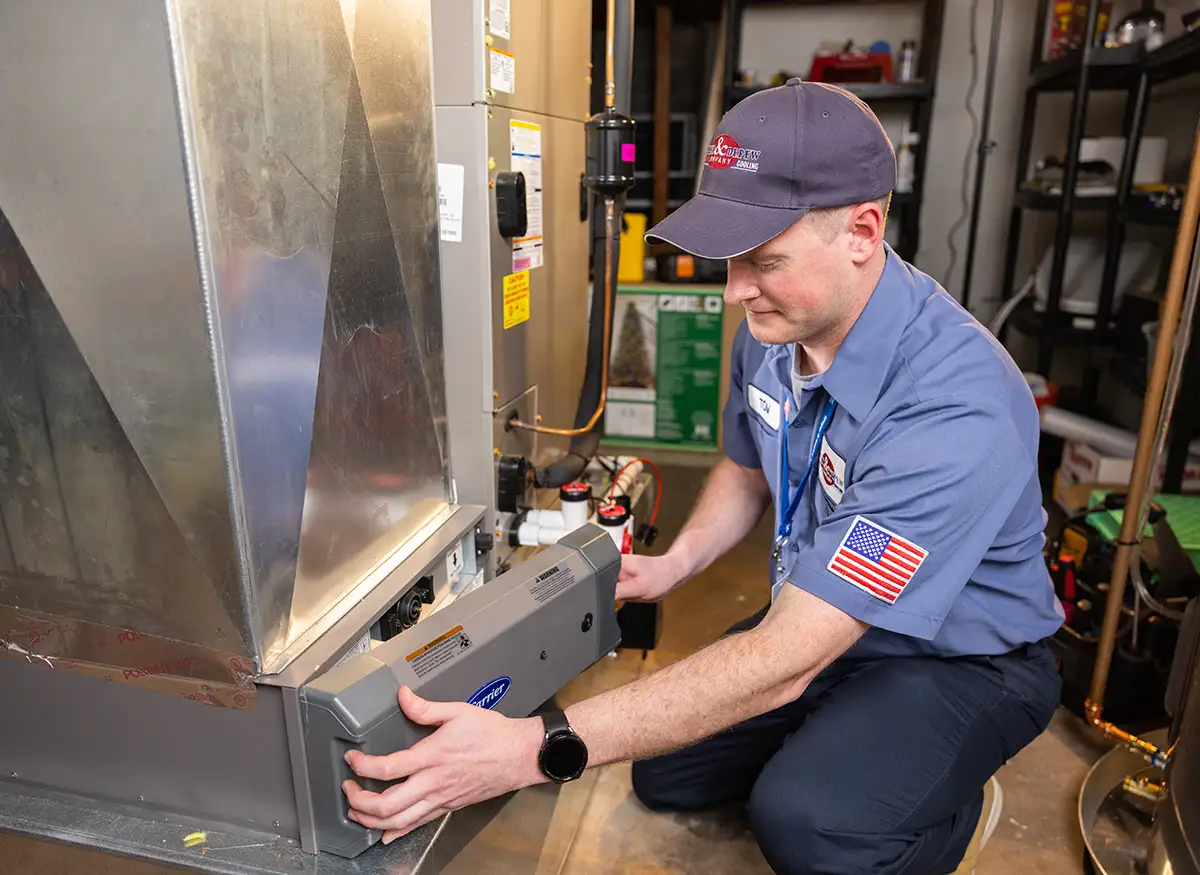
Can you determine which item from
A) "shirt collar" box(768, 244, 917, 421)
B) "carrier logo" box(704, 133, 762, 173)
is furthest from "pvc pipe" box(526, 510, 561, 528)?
"carrier logo" box(704, 133, 762, 173)

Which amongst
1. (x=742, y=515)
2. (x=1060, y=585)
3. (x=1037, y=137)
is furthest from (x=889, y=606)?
(x=1037, y=137)

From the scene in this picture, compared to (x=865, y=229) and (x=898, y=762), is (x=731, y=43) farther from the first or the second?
(x=898, y=762)

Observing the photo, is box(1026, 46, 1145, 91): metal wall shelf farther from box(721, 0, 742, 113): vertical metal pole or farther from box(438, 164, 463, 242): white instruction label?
box(438, 164, 463, 242): white instruction label

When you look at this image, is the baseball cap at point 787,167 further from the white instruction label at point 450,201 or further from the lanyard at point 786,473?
the white instruction label at point 450,201

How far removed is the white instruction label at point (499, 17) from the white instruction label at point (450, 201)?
205 millimetres

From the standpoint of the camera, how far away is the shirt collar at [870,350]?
3.46ft

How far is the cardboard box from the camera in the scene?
7.20 ft

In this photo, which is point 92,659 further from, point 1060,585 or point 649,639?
point 1060,585

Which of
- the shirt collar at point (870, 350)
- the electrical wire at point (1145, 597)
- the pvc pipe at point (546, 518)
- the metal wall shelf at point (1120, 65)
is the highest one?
the metal wall shelf at point (1120, 65)

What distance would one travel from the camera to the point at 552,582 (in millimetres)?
1043

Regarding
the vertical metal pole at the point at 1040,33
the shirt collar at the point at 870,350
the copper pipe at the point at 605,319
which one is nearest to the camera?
the shirt collar at the point at 870,350

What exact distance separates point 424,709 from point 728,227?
603 millimetres

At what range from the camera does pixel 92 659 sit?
908 mm

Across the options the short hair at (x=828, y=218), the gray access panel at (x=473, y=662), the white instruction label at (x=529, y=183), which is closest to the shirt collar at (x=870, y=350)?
the short hair at (x=828, y=218)
